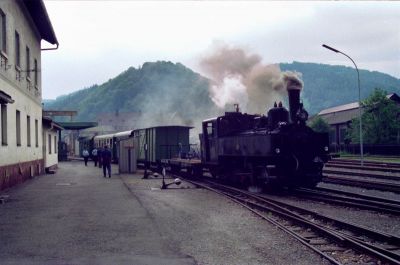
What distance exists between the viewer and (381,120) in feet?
146

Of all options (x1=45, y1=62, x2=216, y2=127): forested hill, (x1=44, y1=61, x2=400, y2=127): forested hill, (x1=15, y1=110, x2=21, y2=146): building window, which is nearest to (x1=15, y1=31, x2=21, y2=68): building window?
(x1=15, y1=110, x2=21, y2=146): building window

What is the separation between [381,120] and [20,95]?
114 feet

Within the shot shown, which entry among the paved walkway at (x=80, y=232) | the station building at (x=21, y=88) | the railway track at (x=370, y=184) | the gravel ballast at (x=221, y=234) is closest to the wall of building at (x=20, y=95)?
the station building at (x=21, y=88)

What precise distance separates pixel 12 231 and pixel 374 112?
137 ft

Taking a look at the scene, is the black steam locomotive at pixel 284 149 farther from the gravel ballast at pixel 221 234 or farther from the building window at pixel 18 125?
the building window at pixel 18 125

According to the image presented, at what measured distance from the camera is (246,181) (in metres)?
16.4

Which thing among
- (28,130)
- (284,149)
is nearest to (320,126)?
(28,130)

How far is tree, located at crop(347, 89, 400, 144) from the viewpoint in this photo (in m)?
43.8

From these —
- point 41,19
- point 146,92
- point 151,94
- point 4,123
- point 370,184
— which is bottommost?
point 370,184

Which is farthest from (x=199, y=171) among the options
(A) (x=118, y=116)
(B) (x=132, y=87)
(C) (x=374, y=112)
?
(B) (x=132, y=87)

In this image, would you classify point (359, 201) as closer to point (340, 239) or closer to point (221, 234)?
point (340, 239)

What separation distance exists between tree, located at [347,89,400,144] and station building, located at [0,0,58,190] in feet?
101

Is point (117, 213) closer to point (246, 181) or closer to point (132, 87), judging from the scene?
point (246, 181)

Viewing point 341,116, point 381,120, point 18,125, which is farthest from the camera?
point 341,116
